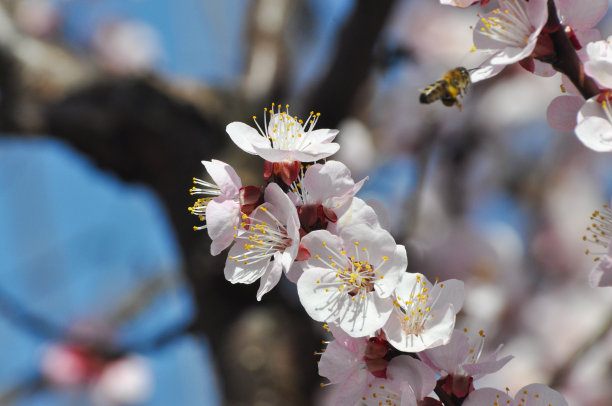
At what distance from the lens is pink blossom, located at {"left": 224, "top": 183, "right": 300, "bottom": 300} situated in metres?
0.57

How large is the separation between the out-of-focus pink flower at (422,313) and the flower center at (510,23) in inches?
8.9

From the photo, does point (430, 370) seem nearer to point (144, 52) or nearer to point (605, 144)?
point (605, 144)

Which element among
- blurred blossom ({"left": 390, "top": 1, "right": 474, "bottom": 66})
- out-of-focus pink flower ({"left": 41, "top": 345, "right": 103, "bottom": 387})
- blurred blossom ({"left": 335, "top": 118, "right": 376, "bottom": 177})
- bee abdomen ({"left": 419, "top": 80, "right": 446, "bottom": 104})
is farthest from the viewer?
out-of-focus pink flower ({"left": 41, "top": 345, "right": 103, "bottom": 387})

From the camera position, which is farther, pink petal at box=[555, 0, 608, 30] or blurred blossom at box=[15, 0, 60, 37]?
blurred blossom at box=[15, 0, 60, 37]

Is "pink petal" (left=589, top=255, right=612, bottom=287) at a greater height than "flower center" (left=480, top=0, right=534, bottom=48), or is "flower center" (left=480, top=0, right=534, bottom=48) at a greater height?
"flower center" (left=480, top=0, right=534, bottom=48)

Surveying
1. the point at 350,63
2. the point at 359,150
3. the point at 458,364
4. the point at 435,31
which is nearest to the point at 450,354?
the point at 458,364

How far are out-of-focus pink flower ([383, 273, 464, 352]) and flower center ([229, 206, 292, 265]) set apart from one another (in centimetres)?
11

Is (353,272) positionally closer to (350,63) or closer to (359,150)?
(350,63)

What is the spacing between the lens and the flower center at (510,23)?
61 cm

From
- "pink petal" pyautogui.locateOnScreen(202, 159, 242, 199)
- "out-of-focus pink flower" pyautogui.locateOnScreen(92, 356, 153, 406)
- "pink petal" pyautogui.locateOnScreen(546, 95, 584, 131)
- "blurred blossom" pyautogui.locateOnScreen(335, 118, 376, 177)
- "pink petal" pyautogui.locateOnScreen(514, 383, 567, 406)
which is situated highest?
"blurred blossom" pyautogui.locateOnScreen(335, 118, 376, 177)

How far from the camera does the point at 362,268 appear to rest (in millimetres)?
590

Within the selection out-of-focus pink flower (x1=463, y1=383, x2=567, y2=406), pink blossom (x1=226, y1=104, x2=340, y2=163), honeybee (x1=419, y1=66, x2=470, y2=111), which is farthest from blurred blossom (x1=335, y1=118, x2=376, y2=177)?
out-of-focus pink flower (x1=463, y1=383, x2=567, y2=406)

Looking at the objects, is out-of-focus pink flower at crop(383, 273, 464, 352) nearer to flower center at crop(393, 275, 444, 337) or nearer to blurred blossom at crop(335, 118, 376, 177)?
flower center at crop(393, 275, 444, 337)

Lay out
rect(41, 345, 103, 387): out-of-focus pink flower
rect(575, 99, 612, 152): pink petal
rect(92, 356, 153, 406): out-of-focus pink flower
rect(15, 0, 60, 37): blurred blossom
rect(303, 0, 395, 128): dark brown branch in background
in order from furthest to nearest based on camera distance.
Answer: rect(15, 0, 60, 37): blurred blossom
rect(92, 356, 153, 406): out-of-focus pink flower
rect(41, 345, 103, 387): out-of-focus pink flower
rect(303, 0, 395, 128): dark brown branch in background
rect(575, 99, 612, 152): pink petal
